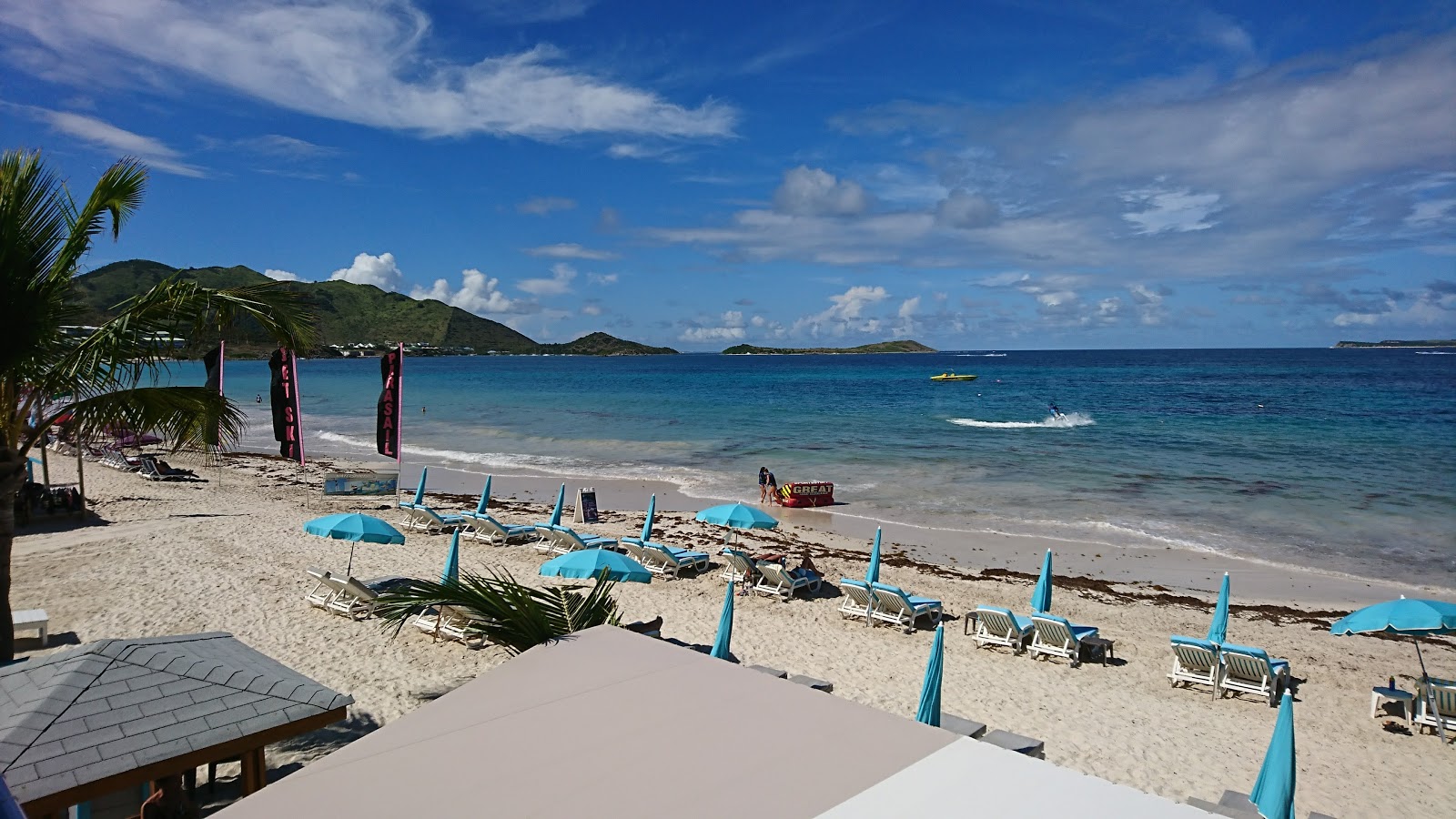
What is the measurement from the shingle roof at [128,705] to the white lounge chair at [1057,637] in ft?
27.8

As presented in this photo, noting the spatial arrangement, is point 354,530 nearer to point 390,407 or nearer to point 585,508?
point 390,407

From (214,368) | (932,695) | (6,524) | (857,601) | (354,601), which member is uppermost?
(214,368)

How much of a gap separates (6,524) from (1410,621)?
1290 centimetres

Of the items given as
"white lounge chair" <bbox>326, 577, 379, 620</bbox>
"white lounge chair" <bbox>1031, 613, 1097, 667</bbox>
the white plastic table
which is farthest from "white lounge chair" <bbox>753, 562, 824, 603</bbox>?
the white plastic table

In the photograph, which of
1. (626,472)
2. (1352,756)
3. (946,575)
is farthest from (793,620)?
(626,472)

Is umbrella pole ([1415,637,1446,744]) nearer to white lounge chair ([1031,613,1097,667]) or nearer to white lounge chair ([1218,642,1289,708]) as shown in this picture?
white lounge chair ([1218,642,1289,708])

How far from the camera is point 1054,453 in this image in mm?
30578

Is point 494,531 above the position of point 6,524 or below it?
below

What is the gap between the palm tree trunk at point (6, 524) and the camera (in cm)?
572

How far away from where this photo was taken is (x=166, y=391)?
573cm

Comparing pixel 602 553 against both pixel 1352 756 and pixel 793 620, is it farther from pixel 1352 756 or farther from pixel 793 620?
pixel 1352 756

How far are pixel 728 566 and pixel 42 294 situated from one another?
10357 millimetres

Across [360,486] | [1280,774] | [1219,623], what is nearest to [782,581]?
[1219,623]

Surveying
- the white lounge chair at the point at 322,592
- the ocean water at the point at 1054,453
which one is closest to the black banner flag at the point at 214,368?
the white lounge chair at the point at 322,592
